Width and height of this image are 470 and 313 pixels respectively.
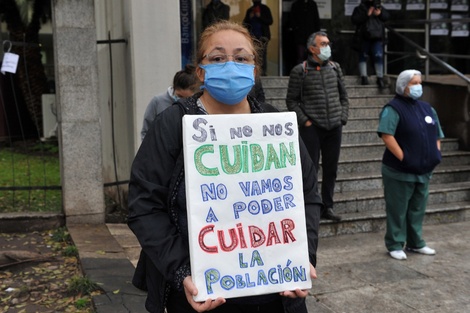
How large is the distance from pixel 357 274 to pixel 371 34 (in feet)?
19.4

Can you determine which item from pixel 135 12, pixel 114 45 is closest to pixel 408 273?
pixel 135 12

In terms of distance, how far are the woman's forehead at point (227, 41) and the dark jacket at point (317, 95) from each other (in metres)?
4.12

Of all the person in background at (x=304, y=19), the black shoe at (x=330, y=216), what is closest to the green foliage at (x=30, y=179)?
the black shoe at (x=330, y=216)

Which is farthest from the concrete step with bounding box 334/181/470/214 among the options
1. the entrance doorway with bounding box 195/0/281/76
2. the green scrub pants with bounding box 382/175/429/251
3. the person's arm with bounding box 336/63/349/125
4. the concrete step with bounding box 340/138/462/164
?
the entrance doorway with bounding box 195/0/281/76

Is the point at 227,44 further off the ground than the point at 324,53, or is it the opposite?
the point at 324,53

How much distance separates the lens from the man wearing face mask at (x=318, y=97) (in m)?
6.21

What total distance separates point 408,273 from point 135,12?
4.12m

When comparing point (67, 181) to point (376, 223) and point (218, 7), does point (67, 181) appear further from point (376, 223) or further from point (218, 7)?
point (218, 7)

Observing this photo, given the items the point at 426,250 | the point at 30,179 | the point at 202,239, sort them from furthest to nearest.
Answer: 1. the point at 30,179
2. the point at 426,250
3. the point at 202,239

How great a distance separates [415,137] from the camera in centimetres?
538

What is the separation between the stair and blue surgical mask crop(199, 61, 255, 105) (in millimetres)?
4641

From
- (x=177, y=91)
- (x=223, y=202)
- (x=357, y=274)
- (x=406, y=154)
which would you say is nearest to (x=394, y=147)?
(x=406, y=154)

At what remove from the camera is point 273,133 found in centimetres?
211

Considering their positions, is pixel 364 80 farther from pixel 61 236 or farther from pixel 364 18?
pixel 61 236
